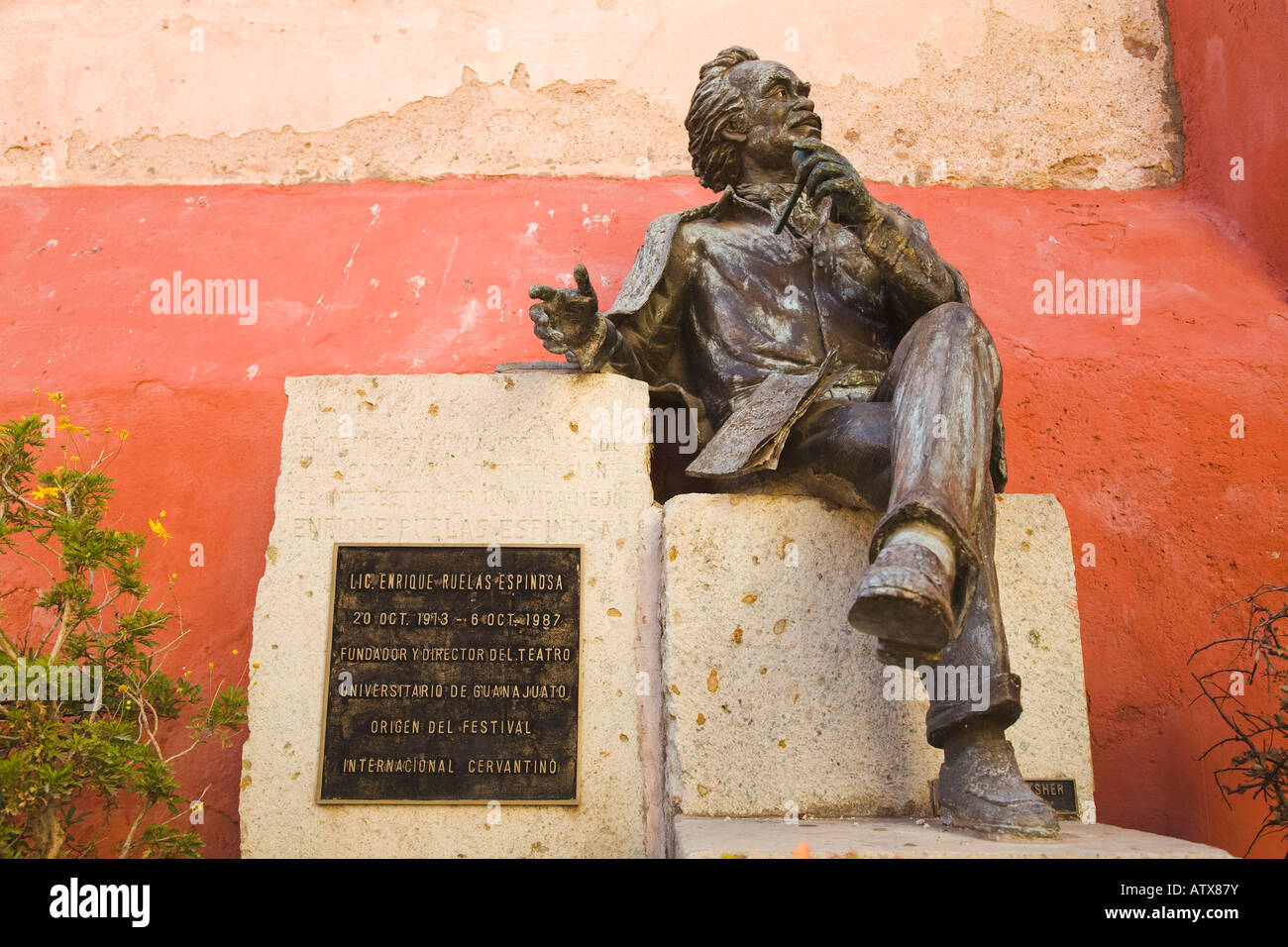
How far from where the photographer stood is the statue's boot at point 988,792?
2.28 m

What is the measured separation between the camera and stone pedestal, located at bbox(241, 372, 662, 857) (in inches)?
109

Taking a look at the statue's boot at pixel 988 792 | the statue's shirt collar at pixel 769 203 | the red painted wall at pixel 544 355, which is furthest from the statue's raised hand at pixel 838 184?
the red painted wall at pixel 544 355

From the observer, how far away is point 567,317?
301cm

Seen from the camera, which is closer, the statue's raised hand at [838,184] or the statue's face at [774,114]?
the statue's raised hand at [838,184]

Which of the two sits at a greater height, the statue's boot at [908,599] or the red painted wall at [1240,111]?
the red painted wall at [1240,111]

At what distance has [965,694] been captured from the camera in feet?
7.98

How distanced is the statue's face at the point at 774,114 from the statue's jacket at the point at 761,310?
123 millimetres

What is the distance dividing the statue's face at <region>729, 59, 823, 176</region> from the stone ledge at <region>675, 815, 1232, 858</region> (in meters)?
1.99

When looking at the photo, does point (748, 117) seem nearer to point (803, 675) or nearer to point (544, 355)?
point (544, 355)

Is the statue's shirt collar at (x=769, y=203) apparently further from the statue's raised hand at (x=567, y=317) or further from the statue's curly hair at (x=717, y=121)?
the statue's raised hand at (x=567, y=317)

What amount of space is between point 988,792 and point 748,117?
7.01 feet

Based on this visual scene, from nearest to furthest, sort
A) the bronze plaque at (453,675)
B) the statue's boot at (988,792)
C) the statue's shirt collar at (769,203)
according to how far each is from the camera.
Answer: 1. the statue's boot at (988,792)
2. the bronze plaque at (453,675)
3. the statue's shirt collar at (769,203)

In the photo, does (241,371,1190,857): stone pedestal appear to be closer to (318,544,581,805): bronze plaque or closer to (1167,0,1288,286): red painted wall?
(318,544,581,805): bronze plaque
